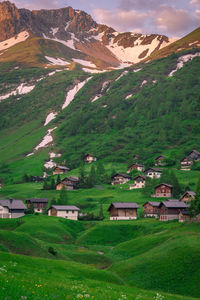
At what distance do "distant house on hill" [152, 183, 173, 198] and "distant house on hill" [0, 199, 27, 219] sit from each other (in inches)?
2350

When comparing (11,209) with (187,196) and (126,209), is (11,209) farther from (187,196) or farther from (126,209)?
(187,196)

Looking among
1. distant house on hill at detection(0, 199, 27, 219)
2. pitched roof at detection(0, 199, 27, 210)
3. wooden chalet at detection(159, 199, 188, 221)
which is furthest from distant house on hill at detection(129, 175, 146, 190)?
distant house on hill at detection(0, 199, 27, 219)

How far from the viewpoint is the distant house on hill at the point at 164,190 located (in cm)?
15925

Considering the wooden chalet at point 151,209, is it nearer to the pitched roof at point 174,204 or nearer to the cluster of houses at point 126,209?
the cluster of houses at point 126,209

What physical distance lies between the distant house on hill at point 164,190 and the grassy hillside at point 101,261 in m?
42.5

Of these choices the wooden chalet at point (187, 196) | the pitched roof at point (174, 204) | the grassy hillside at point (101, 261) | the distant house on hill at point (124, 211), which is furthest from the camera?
the distant house on hill at point (124, 211)

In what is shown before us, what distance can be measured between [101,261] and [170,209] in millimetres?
48332

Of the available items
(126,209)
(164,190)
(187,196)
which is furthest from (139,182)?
(187,196)

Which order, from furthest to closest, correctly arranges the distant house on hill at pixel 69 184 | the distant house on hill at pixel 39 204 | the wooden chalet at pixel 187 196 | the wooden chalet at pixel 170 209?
the distant house on hill at pixel 69 184 < the distant house on hill at pixel 39 204 < the wooden chalet at pixel 187 196 < the wooden chalet at pixel 170 209

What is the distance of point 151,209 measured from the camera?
455ft

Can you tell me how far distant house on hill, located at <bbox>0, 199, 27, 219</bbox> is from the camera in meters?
129

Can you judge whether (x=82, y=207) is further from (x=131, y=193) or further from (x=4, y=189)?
(x=4, y=189)

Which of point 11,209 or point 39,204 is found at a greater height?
point 39,204

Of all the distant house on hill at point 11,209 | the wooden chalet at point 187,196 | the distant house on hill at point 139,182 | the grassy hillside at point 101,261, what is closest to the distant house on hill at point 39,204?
the distant house on hill at point 11,209
